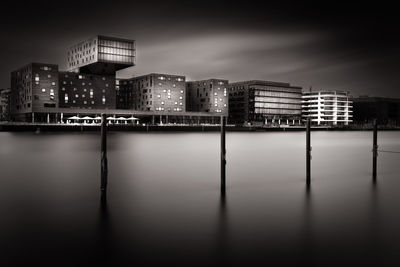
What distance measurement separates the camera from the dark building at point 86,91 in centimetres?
14625

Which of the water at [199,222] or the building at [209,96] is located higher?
the building at [209,96]

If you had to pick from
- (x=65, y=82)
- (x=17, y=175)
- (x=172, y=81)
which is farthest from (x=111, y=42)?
(x=17, y=175)

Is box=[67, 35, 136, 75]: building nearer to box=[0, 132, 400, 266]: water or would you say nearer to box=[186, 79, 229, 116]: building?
box=[186, 79, 229, 116]: building

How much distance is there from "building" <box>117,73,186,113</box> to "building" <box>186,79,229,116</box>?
53.8ft

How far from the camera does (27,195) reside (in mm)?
15617

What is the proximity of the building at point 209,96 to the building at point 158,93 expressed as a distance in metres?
16.4

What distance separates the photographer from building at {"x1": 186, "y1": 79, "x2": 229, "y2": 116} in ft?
600

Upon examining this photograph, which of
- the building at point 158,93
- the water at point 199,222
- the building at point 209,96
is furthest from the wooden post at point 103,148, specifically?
the building at point 209,96

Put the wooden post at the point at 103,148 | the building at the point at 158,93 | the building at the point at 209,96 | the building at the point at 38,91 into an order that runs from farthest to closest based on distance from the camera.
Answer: the building at the point at 209,96, the building at the point at 158,93, the building at the point at 38,91, the wooden post at the point at 103,148

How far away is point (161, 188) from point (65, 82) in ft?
457

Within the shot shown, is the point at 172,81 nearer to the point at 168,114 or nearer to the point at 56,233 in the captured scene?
the point at 168,114

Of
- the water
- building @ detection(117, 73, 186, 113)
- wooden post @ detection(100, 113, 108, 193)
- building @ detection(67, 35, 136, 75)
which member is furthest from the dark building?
wooden post @ detection(100, 113, 108, 193)

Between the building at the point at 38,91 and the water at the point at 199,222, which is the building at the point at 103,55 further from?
the water at the point at 199,222

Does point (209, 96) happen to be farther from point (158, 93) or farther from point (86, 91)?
point (86, 91)
